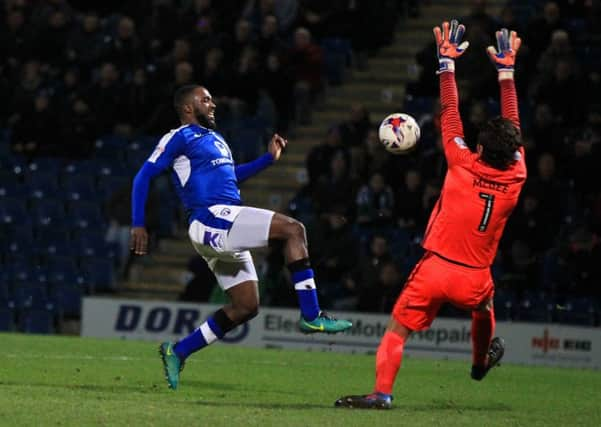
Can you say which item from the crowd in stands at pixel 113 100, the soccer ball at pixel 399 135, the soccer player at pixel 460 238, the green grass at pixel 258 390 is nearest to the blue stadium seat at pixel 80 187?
the crowd in stands at pixel 113 100

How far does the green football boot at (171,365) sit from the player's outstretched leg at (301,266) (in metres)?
1.03

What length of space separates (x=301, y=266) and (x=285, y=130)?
1189 cm

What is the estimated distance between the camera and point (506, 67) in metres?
9.64

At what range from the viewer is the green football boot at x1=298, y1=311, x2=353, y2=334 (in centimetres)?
972

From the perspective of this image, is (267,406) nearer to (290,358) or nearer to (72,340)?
(290,358)

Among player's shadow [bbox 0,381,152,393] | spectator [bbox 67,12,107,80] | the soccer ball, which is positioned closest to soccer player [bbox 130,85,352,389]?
player's shadow [bbox 0,381,152,393]

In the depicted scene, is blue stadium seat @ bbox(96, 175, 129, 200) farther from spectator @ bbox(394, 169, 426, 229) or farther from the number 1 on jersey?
the number 1 on jersey

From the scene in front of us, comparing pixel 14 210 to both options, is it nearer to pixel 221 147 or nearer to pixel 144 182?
pixel 221 147

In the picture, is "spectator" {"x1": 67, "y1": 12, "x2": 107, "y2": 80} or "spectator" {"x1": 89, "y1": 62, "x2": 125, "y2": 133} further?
"spectator" {"x1": 67, "y1": 12, "x2": 107, "y2": 80}

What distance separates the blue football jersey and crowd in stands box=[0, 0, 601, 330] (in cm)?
688

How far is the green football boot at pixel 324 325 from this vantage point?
9719 mm

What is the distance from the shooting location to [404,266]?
17.4 metres

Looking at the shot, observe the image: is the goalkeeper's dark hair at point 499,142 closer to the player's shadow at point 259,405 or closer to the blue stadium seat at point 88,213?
the player's shadow at point 259,405

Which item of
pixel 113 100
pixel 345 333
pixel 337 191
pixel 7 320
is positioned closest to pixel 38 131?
pixel 113 100
